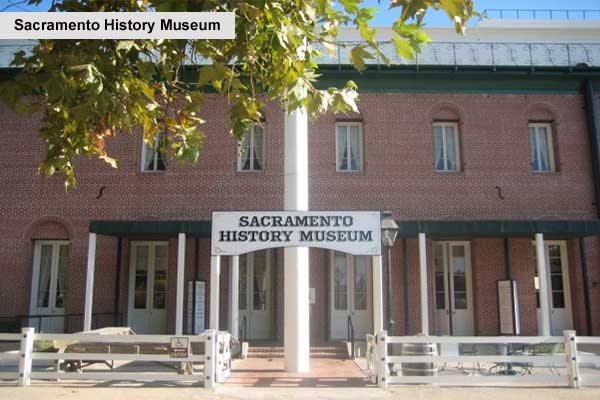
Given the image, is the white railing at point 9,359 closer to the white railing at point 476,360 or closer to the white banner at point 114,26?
the white banner at point 114,26

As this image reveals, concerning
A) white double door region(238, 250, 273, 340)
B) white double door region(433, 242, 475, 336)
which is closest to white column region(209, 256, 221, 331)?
white double door region(238, 250, 273, 340)

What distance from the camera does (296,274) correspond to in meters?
11.7

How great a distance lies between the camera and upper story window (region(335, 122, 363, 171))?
17.5 meters

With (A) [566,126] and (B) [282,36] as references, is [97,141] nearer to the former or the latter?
(B) [282,36]

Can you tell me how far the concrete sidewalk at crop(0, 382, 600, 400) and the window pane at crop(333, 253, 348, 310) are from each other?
7341mm

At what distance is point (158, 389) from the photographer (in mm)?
9219

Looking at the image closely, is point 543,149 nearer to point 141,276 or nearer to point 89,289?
point 141,276

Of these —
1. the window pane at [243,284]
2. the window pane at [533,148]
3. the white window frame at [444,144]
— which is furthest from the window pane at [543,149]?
the window pane at [243,284]

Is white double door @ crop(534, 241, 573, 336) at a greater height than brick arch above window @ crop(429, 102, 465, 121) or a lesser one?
lesser

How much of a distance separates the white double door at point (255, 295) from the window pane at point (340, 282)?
1.93 metres

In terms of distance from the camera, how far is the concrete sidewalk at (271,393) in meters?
Answer: 8.59

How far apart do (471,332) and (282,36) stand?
13452 millimetres

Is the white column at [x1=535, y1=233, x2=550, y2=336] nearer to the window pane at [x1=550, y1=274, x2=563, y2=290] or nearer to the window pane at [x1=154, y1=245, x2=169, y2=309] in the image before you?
the window pane at [x1=550, y1=274, x2=563, y2=290]

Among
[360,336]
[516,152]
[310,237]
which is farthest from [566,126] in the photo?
[310,237]
